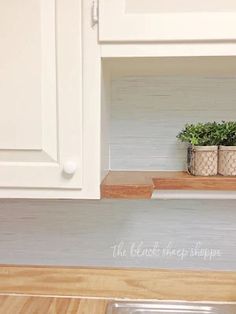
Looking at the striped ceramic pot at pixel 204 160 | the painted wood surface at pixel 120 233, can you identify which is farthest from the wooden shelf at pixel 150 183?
the painted wood surface at pixel 120 233

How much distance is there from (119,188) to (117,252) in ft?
Answer: 1.33

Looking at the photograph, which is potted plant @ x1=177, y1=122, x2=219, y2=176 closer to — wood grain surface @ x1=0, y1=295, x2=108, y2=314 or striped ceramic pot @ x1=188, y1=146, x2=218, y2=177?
striped ceramic pot @ x1=188, y1=146, x2=218, y2=177

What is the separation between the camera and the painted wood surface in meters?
1.26

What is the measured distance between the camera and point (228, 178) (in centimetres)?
106

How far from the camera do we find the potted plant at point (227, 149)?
3.54 feet

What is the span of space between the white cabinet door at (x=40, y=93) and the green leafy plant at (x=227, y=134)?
42 centimetres

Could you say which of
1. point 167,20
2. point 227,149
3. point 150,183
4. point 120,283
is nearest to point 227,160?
point 227,149

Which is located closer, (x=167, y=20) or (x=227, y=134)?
(x=167, y=20)

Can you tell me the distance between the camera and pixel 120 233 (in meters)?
1.28

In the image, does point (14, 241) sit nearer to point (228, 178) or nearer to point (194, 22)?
point (228, 178)

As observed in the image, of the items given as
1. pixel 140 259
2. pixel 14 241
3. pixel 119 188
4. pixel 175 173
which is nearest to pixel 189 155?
pixel 175 173

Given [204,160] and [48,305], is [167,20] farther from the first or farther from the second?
[48,305]

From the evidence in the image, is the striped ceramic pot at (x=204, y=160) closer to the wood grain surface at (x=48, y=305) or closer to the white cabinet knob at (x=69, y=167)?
the white cabinet knob at (x=69, y=167)

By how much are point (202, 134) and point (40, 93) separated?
0.48 metres
